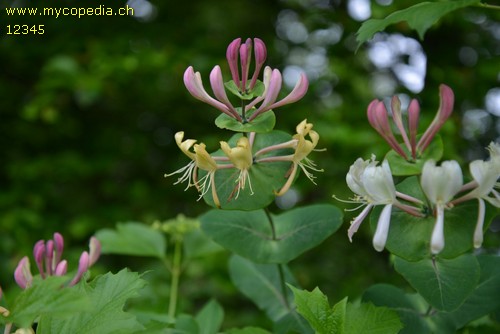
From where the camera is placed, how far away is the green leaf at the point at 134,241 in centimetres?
111

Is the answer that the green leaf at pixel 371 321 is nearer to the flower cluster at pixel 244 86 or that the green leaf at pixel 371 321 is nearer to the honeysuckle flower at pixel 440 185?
the honeysuckle flower at pixel 440 185

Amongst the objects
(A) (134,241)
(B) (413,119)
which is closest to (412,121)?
(B) (413,119)

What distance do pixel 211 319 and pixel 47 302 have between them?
1.35 ft

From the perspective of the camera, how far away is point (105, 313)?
1.81 feet

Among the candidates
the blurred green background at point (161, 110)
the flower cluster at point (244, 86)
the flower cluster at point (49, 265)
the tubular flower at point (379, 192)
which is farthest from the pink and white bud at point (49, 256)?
the blurred green background at point (161, 110)

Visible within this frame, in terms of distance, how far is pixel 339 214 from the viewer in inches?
30.2

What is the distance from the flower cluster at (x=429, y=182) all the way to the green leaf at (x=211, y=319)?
0.32 metres

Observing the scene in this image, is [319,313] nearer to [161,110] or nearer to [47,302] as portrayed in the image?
[47,302]

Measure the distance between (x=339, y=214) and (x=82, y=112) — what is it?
1820 mm

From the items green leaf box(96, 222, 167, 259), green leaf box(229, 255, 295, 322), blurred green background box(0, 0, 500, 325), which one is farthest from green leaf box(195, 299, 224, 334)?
blurred green background box(0, 0, 500, 325)

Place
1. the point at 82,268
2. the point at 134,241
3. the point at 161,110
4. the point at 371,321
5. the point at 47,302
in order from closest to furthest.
A: 1. the point at 47,302
2. the point at 371,321
3. the point at 82,268
4. the point at 134,241
5. the point at 161,110

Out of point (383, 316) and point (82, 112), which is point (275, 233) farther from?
point (82, 112)

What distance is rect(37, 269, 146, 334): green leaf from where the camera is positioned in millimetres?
534

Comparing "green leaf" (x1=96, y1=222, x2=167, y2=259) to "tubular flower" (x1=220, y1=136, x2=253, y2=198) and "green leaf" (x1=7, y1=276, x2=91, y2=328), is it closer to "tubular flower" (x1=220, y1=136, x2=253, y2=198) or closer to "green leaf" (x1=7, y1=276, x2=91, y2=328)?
"tubular flower" (x1=220, y1=136, x2=253, y2=198)
